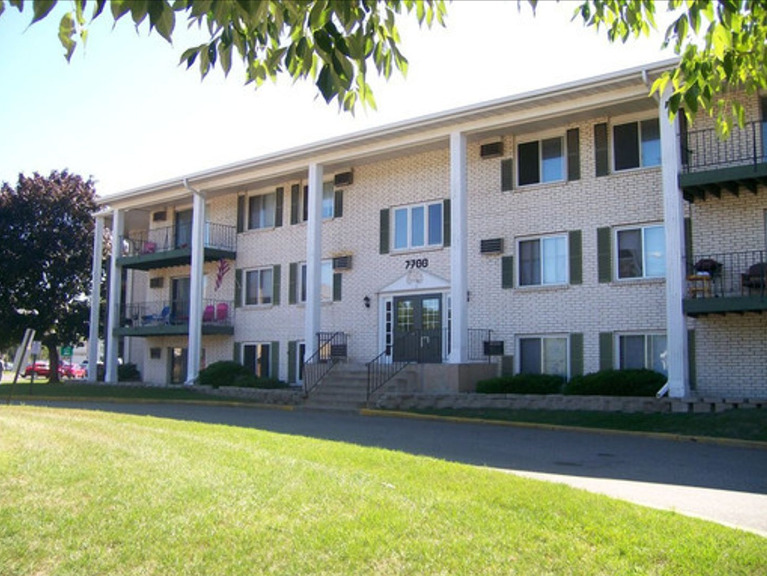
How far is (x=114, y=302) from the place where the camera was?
3102 cm

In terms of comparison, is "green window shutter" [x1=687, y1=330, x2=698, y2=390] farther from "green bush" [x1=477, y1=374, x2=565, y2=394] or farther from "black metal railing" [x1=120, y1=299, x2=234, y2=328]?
"black metal railing" [x1=120, y1=299, x2=234, y2=328]

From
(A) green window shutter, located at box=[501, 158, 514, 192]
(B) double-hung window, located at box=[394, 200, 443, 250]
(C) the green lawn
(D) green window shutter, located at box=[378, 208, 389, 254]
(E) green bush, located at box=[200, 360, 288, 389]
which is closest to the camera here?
(C) the green lawn

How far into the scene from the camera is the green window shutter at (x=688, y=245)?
1800 centimetres

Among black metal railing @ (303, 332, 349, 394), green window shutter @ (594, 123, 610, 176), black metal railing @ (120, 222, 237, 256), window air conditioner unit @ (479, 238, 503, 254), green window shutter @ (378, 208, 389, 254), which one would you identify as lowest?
black metal railing @ (303, 332, 349, 394)

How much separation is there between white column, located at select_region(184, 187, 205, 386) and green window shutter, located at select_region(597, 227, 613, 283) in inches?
546

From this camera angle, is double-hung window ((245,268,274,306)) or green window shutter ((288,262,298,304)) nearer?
green window shutter ((288,262,298,304))

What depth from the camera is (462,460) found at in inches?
439

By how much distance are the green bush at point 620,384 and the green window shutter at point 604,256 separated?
288 cm

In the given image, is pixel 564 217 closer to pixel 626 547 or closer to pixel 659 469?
pixel 659 469

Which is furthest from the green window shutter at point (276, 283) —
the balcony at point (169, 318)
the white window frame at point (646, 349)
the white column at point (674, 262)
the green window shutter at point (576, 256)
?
the white column at point (674, 262)

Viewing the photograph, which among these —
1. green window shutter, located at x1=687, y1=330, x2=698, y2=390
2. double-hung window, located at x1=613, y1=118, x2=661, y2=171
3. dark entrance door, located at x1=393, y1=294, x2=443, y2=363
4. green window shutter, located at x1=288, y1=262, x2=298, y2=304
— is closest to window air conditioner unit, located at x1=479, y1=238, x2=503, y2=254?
dark entrance door, located at x1=393, y1=294, x2=443, y2=363

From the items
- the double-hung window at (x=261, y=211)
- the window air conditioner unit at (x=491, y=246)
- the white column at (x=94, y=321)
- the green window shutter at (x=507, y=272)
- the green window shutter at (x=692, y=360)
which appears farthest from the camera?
the white column at (x=94, y=321)

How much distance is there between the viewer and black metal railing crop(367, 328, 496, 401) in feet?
69.5

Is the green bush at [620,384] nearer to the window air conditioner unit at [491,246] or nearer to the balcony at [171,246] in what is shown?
the window air conditioner unit at [491,246]
